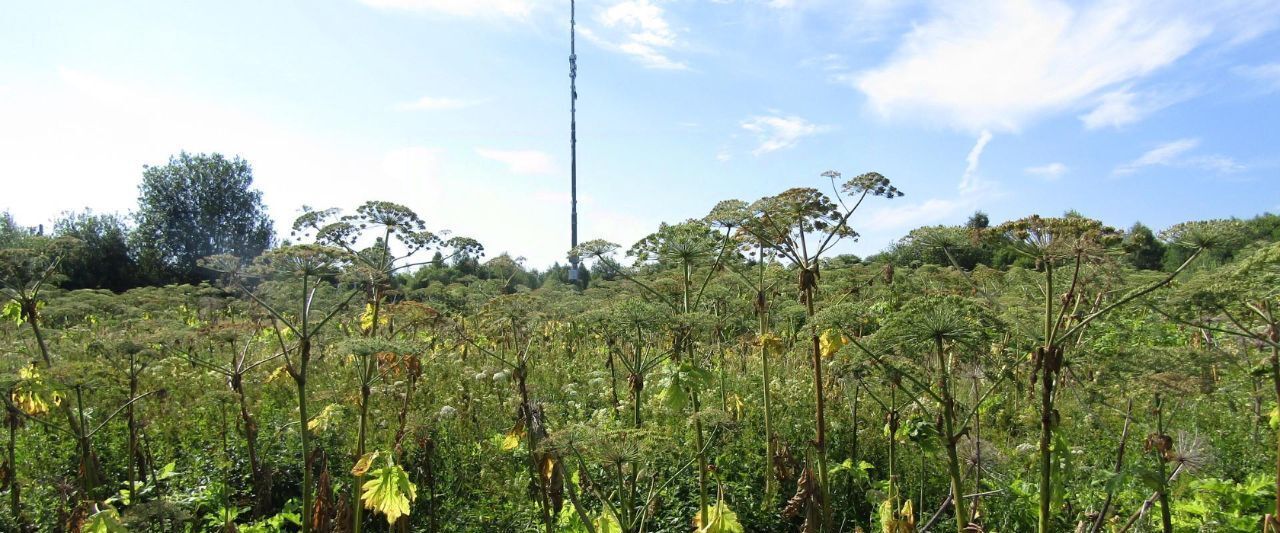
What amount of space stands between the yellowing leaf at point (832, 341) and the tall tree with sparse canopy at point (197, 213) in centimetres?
4399

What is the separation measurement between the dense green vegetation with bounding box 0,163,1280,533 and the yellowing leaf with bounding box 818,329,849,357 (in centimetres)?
3

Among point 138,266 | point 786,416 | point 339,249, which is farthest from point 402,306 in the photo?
point 138,266

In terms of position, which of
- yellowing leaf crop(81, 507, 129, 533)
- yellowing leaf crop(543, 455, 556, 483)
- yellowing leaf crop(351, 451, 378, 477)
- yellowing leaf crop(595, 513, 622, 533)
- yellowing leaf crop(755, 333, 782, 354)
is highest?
yellowing leaf crop(755, 333, 782, 354)

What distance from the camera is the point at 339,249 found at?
3846 mm

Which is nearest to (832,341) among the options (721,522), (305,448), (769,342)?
(769,342)

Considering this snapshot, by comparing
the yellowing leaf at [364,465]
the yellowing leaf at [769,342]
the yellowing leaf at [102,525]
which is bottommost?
the yellowing leaf at [102,525]

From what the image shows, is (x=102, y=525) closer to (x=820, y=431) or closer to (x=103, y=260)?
(x=820, y=431)

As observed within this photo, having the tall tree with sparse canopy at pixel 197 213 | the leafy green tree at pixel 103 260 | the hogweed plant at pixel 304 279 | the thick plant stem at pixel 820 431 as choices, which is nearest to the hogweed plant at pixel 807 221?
the thick plant stem at pixel 820 431

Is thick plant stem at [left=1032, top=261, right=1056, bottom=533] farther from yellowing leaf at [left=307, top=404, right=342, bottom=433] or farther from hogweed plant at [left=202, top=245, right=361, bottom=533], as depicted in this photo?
yellowing leaf at [left=307, top=404, right=342, bottom=433]

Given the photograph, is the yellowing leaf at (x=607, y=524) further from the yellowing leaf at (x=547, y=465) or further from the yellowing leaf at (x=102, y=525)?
the yellowing leaf at (x=102, y=525)

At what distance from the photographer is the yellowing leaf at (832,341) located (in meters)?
3.89

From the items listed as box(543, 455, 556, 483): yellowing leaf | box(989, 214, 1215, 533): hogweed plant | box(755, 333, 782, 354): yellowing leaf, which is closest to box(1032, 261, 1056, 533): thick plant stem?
box(989, 214, 1215, 533): hogweed plant

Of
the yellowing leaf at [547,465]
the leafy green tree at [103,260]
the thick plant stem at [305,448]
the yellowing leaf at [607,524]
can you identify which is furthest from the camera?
the leafy green tree at [103,260]

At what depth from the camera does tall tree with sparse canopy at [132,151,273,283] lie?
134 feet
